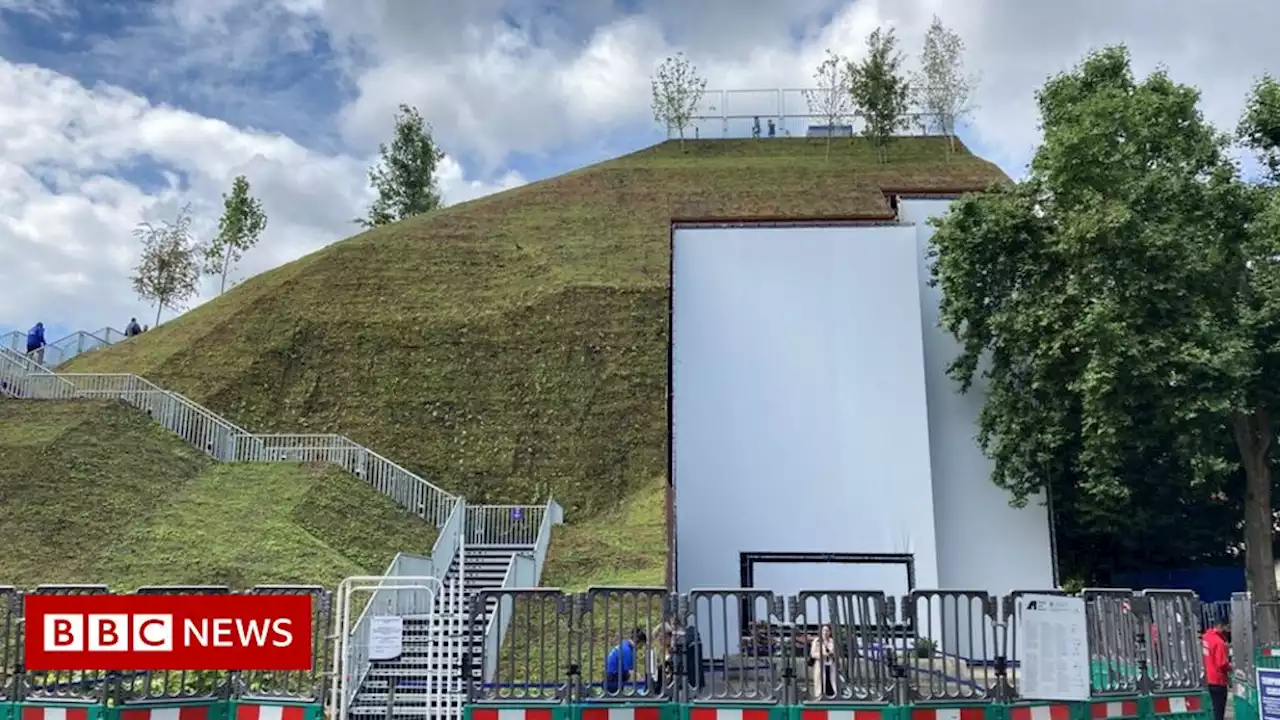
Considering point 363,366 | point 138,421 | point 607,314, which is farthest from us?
point 607,314

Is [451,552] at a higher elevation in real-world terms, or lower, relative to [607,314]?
lower

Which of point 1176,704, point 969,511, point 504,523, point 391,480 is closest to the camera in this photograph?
point 1176,704

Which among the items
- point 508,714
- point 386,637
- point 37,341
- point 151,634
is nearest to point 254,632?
point 151,634

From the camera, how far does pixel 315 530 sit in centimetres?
1903

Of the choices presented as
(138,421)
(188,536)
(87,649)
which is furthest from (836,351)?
(138,421)

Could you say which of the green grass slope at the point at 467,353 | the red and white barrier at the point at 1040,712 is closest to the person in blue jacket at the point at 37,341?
the green grass slope at the point at 467,353

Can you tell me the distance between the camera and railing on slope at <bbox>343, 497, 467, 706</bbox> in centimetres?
816

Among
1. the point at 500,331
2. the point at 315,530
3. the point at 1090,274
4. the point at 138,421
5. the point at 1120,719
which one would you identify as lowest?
the point at 1120,719

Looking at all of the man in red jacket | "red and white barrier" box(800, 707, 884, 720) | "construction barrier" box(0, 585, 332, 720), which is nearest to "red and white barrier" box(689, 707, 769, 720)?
"red and white barrier" box(800, 707, 884, 720)

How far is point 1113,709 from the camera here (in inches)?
305

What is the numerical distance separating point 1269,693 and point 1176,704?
76cm

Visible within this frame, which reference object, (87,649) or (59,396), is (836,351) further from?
(59,396)

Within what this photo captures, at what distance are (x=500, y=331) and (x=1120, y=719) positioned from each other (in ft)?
86.2

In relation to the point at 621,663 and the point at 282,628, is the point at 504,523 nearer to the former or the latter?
the point at 282,628
